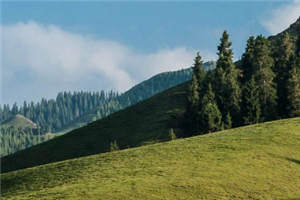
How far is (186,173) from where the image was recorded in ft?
168

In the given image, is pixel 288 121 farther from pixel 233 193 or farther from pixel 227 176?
pixel 233 193

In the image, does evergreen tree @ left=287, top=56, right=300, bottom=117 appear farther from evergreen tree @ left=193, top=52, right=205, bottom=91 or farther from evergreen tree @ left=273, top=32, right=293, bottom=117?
evergreen tree @ left=193, top=52, right=205, bottom=91

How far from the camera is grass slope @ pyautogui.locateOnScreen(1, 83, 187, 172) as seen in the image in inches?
4579

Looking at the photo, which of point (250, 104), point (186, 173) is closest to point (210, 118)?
point (250, 104)

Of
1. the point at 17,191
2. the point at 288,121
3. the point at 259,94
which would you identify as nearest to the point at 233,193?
the point at 17,191

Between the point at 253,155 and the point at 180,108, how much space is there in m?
78.6

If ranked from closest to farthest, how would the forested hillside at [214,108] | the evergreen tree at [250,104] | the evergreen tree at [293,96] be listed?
the evergreen tree at [293,96], the evergreen tree at [250,104], the forested hillside at [214,108]

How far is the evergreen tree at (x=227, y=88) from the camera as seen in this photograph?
10106 cm

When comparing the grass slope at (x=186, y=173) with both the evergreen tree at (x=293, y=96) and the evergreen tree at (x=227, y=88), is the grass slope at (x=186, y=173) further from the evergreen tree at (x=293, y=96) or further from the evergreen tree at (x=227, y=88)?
the evergreen tree at (x=227, y=88)

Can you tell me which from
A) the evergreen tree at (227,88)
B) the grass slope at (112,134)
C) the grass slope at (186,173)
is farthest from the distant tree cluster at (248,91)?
the grass slope at (186,173)

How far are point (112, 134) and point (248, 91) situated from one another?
44.6m

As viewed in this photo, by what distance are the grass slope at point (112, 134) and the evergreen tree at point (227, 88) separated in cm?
1696

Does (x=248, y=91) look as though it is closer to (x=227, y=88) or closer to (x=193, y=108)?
(x=227, y=88)

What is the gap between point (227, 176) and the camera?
1953 inches
